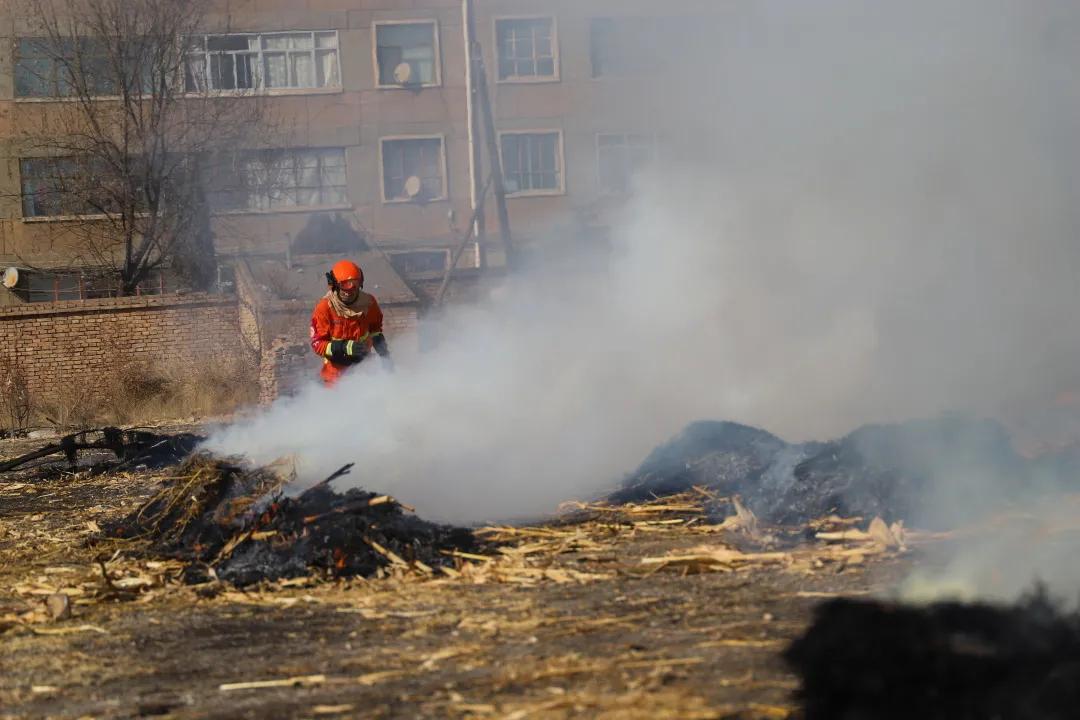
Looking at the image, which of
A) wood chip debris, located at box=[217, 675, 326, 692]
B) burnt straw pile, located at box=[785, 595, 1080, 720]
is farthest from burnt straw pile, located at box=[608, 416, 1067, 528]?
wood chip debris, located at box=[217, 675, 326, 692]

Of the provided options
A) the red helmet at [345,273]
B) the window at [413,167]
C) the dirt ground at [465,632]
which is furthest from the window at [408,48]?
the dirt ground at [465,632]

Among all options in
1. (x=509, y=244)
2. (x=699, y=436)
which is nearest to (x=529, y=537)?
(x=699, y=436)

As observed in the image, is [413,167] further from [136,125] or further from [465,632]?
[465,632]

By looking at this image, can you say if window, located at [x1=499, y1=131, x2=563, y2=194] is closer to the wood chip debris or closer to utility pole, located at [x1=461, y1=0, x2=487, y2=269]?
utility pole, located at [x1=461, y1=0, x2=487, y2=269]

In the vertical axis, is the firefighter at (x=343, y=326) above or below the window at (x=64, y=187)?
→ below

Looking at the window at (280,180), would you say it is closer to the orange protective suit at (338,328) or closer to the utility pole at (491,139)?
the utility pole at (491,139)

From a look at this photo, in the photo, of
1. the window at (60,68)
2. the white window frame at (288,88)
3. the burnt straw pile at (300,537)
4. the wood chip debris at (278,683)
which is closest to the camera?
the wood chip debris at (278,683)

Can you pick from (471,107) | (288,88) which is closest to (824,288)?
(471,107)

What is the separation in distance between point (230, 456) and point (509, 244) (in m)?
20.3

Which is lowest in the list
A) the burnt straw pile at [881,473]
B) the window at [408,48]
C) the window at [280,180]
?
the burnt straw pile at [881,473]

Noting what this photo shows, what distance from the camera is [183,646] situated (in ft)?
19.2

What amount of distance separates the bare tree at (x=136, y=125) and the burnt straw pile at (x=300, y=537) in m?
22.1

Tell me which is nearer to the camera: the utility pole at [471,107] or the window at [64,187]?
the window at [64,187]

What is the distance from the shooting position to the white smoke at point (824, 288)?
991cm
